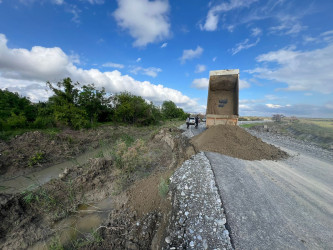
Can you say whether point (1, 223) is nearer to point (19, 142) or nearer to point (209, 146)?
point (209, 146)

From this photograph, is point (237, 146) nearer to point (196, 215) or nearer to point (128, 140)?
point (196, 215)

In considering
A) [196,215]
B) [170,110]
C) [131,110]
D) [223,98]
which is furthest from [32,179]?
[170,110]

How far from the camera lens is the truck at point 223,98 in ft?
27.1

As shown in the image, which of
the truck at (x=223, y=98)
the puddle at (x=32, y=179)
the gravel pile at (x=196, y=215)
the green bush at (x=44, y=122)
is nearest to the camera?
the gravel pile at (x=196, y=215)

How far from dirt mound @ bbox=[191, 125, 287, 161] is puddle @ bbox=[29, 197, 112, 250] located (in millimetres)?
3905

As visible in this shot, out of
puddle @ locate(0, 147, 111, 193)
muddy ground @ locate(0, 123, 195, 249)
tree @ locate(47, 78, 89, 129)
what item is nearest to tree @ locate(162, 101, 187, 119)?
tree @ locate(47, 78, 89, 129)

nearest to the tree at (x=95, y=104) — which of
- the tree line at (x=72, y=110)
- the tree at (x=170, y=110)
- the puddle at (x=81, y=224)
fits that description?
the tree line at (x=72, y=110)

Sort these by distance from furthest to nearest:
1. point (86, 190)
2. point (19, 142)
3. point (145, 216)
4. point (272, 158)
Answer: point (19, 142), point (272, 158), point (86, 190), point (145, 216)

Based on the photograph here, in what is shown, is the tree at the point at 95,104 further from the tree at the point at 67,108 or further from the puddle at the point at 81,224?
the puddle at the point at 81,224

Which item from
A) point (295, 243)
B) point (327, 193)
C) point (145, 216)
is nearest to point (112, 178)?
point (145, 216)

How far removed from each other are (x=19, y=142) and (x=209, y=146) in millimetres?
11375

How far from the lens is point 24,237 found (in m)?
2.76

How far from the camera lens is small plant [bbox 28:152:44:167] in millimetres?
7082

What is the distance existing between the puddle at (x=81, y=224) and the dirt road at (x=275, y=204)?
2795 mm
